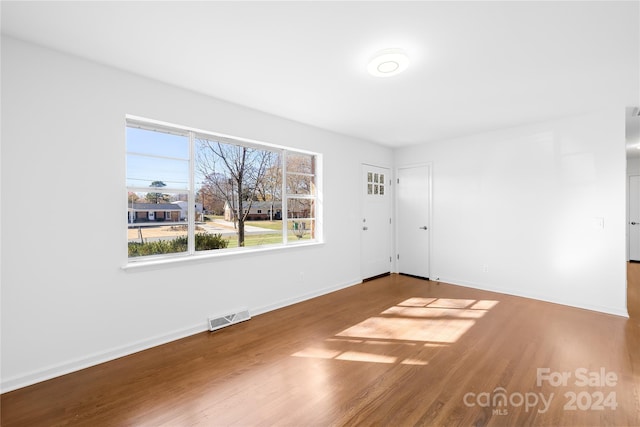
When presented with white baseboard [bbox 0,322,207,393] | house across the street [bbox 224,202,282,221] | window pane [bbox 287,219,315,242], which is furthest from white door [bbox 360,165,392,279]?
white baseboard [bbox 0,322,207,393]

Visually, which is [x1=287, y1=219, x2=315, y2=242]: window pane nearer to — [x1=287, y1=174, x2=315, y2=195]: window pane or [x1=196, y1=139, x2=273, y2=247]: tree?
[x1=287, y1=174, x2=315, y2=195]: window pane

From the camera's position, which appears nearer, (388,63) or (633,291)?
(388,63)

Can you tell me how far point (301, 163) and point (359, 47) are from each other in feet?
7.25

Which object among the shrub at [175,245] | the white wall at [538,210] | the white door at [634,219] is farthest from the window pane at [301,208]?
the white door at [634,219]

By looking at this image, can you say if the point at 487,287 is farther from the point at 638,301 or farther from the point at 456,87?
the point at 456,87

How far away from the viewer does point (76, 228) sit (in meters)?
2.29

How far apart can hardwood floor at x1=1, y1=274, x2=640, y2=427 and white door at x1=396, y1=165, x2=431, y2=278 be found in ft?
6.45

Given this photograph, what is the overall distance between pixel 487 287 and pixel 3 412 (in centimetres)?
538

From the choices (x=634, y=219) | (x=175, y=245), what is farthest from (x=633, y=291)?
(x=175, y=245)

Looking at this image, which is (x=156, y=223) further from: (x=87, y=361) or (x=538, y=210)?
(x=538, y=210)

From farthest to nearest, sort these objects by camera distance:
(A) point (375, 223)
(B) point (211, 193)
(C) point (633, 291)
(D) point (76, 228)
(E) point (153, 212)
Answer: (A) point (375, 223), (C) point (633, 291), (B) point (211, 193), (E) point (153, 212), (D) point (76, 228)

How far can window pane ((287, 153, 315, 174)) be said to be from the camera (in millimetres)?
4082

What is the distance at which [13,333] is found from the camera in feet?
6.65

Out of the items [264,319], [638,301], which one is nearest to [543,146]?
[638,301]
